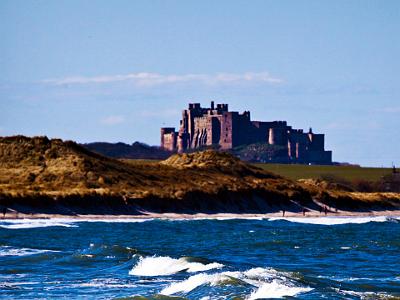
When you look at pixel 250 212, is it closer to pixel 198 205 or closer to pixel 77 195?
pixel 198 205

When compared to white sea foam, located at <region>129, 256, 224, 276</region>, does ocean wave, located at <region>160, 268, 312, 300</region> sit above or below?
below

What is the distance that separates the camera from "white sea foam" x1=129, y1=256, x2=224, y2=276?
4178 centimetres

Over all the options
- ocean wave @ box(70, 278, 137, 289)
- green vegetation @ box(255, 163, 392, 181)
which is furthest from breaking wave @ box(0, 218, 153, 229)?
green vegetation @ box(255, 163, 392, 181)

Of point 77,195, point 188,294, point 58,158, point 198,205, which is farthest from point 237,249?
point 58,158

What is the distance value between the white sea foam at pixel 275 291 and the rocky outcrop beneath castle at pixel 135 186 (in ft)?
160

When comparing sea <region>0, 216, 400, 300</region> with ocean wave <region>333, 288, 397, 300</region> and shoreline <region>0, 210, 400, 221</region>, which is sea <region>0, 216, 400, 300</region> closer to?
ocean wave <region>333, 288, 397, 300</region>

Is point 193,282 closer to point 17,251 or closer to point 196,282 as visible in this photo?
point 196,282

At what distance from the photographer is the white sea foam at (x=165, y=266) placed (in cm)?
4178

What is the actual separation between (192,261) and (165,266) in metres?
1.56

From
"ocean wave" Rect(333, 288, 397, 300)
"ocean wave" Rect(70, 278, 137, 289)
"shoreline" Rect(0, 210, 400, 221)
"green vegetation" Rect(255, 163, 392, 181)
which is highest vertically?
"green vegetation" Rect(255, 163, 392, 181)

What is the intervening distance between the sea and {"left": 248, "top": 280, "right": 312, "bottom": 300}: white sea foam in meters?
0.03

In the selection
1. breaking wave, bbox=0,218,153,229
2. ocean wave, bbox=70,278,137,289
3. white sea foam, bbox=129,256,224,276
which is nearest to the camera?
ocean wave, bbox=70,278,137,289

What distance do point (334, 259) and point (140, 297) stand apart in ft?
58.6

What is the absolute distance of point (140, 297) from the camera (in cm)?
3381
